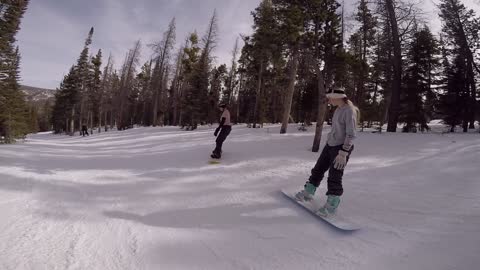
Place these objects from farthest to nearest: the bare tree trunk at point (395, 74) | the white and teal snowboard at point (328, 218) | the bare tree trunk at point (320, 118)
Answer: the bare tree trunk at point (395, 74)
the bare tree trunk at point (320, 118)
the white and teal snowboard at point (328, 218)

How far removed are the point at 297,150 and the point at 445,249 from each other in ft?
22.7

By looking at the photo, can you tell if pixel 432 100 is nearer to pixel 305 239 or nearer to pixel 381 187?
pixel 381 187

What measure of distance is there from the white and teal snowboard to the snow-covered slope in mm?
106

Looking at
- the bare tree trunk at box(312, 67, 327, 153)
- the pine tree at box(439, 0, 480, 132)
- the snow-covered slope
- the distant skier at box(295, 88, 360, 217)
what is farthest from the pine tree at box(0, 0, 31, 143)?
the pine tree at box(439, 0, 480, 132)

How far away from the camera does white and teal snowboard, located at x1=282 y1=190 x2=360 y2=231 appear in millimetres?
3514

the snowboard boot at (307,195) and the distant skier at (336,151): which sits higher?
the distant skier at (336,151)

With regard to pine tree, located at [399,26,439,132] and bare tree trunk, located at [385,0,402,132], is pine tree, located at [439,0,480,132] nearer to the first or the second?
pine tree, located at [399,26,439,132]

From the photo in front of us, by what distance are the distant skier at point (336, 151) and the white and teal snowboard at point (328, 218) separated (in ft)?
0.27

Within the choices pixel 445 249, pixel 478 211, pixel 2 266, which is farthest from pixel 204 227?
pixel 478 211

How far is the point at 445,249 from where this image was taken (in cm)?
304

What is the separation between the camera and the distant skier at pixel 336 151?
384cm

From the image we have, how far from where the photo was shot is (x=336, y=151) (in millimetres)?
4168

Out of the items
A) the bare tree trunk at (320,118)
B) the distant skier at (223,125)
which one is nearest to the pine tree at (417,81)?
the bare tree trunk at (320,118)

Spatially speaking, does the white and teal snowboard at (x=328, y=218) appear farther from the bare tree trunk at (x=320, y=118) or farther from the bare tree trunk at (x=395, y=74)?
the bare tree trunk at (x=395, y=74)
